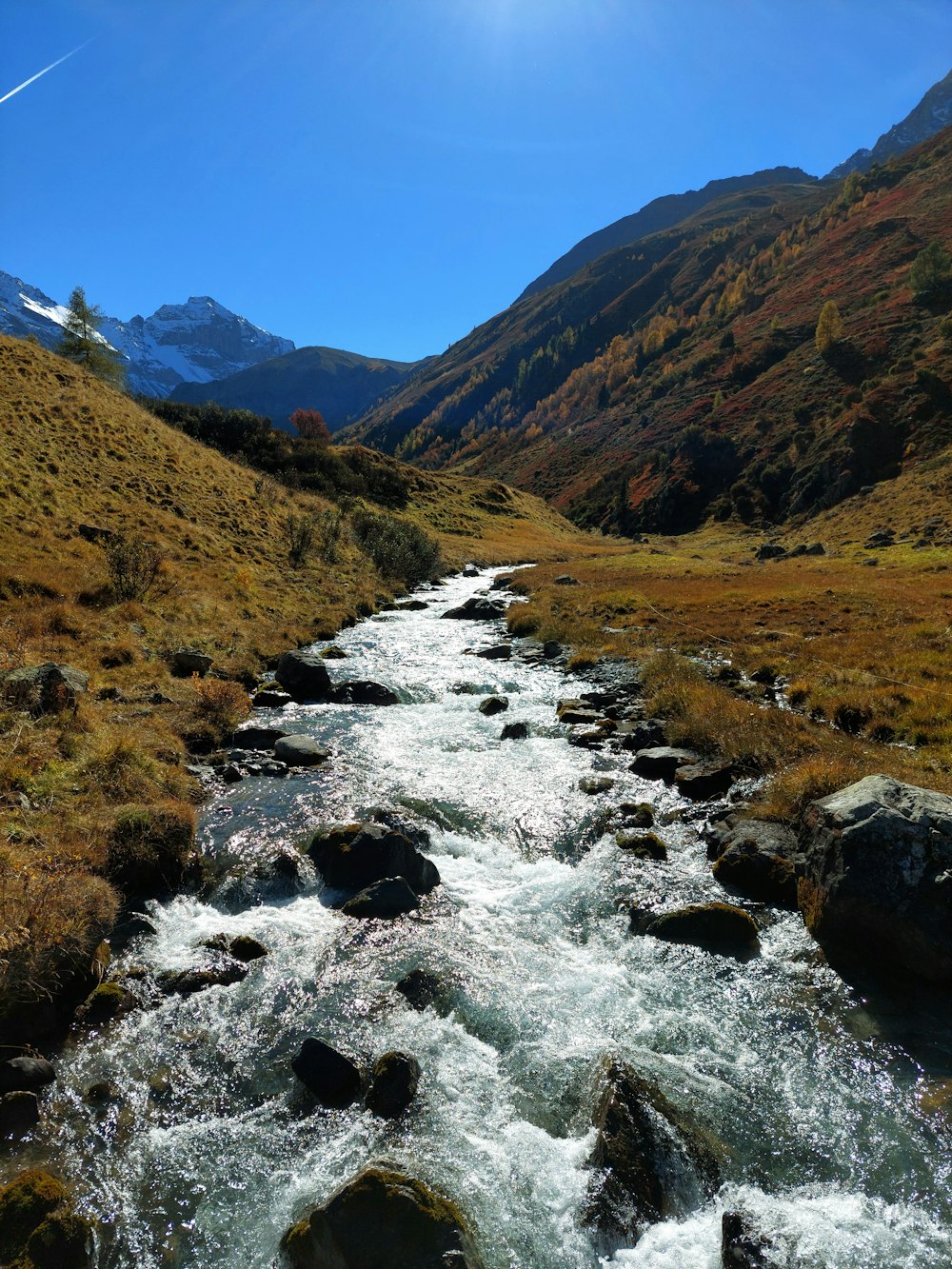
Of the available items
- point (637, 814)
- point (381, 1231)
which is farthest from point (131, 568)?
point (381, 1231)

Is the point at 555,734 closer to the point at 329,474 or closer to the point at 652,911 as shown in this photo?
the point at 652,911

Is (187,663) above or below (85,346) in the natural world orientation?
below

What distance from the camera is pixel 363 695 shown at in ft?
68.9

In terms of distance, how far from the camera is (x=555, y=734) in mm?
18047

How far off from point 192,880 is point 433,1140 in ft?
20.1

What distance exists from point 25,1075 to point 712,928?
877 centimetres

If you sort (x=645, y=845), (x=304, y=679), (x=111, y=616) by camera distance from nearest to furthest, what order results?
(x=645, y=845) < (x=111, y=616) < (x=304, y=679)

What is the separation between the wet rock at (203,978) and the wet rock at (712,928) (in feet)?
19.9

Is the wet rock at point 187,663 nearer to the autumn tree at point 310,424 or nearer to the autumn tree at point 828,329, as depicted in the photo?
the autumn tree at point 310,424

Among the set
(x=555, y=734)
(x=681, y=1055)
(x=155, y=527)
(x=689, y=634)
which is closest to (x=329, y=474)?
(x=155, y=527)

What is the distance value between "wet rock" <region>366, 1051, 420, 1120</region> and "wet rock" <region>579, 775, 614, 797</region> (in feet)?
26.4

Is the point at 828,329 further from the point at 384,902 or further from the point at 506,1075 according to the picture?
the point at 506,1075

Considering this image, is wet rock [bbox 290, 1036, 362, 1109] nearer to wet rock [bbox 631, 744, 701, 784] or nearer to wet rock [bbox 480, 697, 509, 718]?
wet rock [bbox 631, 744, 701, 784]

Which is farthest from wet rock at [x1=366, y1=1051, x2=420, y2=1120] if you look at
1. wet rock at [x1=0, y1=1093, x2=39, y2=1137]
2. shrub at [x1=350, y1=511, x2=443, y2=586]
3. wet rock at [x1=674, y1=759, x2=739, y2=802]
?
shrub at [x1=350, y1=511, x2=443, y2=586]
